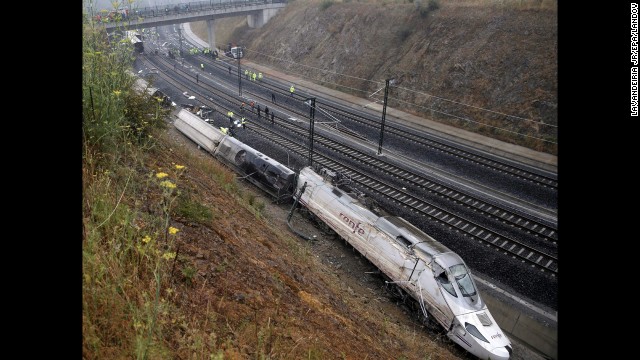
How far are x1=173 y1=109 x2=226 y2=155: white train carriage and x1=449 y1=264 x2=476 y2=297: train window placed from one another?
16.9 meters

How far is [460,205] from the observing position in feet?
67.7

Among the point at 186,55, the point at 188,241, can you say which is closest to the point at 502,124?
the point at 188,241

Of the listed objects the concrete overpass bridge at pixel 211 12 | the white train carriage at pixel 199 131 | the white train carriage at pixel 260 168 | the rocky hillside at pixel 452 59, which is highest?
the concrete overpass bridge at pixel 211 12

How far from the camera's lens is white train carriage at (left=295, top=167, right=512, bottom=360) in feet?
40.9

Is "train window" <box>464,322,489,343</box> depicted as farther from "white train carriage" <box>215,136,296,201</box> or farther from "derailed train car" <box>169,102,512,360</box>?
"white train carriage" <box>215,136,296,201</box>

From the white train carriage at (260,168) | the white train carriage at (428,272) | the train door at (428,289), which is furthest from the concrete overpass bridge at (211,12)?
the train door at (428,289)

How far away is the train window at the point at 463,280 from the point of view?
13.2m

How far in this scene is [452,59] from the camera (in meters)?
37.3

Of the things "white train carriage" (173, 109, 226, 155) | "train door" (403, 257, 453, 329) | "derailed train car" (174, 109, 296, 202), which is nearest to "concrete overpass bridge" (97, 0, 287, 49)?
"white train carriage" (173, 109, 226, 155)

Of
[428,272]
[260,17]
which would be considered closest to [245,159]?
[428,272]

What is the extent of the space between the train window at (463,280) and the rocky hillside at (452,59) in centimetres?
1807

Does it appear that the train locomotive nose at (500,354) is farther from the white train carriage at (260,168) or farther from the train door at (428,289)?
the white train carriage at (260,168)

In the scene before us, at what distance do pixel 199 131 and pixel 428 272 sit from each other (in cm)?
1921

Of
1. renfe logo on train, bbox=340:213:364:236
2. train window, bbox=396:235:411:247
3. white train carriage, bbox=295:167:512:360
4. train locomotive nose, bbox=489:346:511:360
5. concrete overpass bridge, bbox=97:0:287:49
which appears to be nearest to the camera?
train locomotive nose, bbox=489:346:511:360
